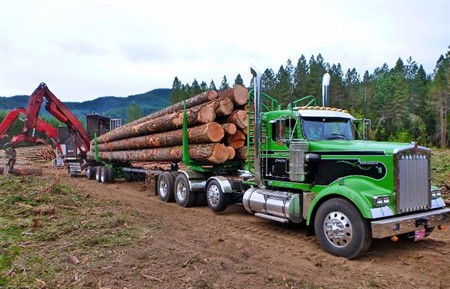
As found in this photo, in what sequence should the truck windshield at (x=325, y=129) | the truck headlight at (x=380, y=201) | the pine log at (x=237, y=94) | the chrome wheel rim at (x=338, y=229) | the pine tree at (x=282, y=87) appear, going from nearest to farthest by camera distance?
the truck headlight at (x=380, y=201), the chrome wheel rim at (x=338, y=229), the truck windshield at (x=325, y=129), the pine log at (x=237, y=94), the pine tree at (x=282, y=87)

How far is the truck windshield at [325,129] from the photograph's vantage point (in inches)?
294

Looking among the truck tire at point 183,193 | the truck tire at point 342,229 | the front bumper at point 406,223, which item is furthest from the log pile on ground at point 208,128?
the front bumper at point 406,223

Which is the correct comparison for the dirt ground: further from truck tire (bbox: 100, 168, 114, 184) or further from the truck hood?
truck tire (bbox: 100, 168, 114, 184)

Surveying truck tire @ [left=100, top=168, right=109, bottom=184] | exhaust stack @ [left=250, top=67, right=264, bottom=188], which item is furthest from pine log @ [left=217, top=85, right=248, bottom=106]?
truck tire @ [left=100, top=168, right=109, bottom=184]

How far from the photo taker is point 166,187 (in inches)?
457

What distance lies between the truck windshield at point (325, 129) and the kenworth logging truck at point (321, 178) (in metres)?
0.02

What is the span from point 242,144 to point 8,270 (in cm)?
659

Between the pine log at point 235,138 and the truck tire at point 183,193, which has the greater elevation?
the pine log at point 235,138

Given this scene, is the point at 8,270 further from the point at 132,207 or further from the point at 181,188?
the point at 181,188

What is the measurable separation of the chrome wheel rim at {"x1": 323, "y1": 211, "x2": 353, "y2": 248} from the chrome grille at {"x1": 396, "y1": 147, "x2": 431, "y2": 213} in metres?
0.83

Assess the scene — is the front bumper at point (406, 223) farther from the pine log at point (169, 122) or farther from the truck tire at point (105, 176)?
the truck tire at point (105, 176)

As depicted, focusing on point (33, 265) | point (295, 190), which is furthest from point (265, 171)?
point (33, 265)

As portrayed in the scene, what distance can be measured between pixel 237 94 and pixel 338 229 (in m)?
5.02

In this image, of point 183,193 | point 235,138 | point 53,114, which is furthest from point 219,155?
point 53,114
